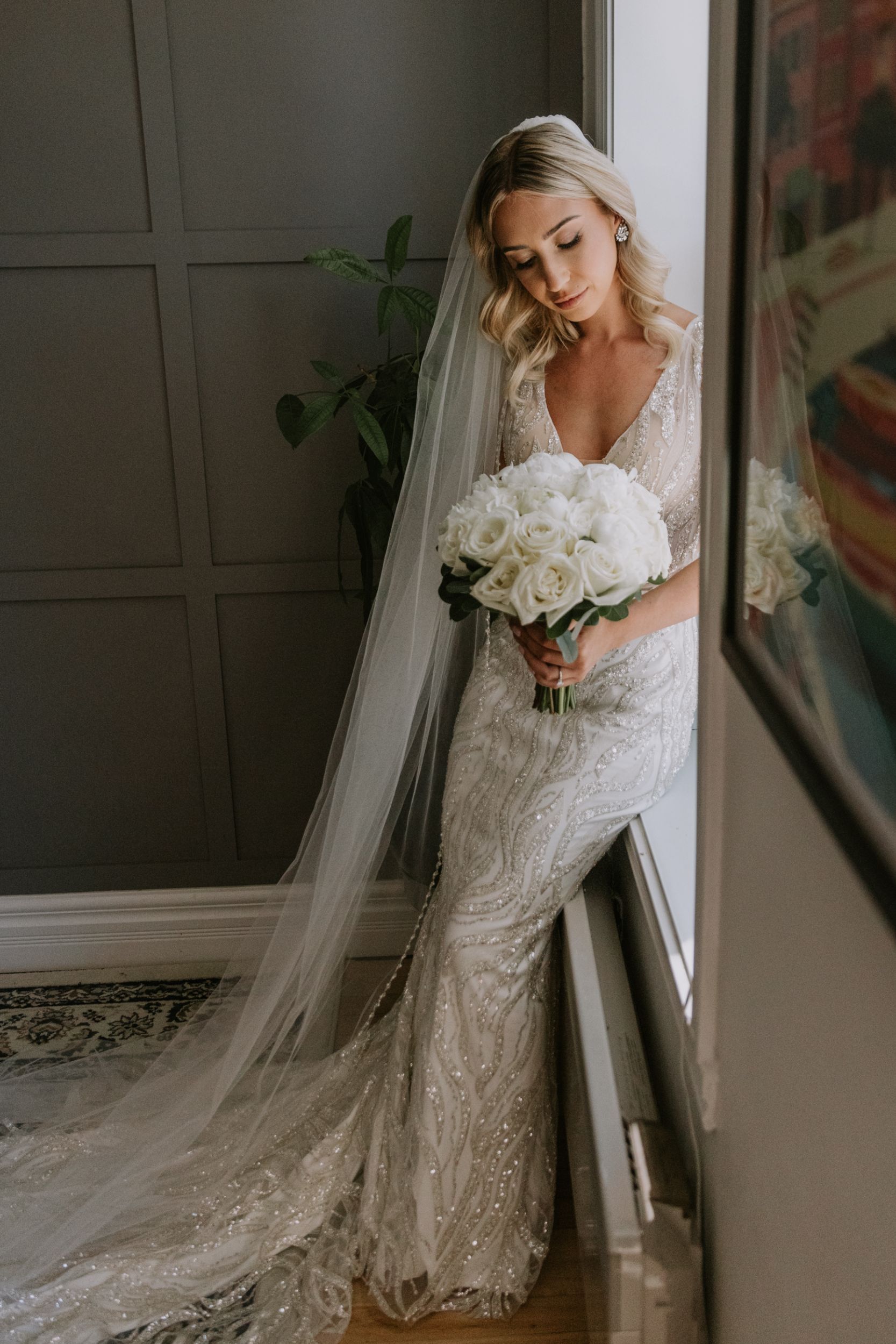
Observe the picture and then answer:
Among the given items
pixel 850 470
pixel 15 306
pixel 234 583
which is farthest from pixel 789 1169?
pixel 15 306

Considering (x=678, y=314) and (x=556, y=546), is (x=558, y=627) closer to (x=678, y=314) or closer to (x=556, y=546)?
(x=556, y=546)

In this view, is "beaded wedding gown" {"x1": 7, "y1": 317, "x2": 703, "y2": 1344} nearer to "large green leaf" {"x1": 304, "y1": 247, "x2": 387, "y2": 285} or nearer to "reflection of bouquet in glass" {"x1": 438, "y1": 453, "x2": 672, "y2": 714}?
"reflection of bouquet in glass" {"x1": 438, "y1": 453, "x2": 672, "y2": 714}

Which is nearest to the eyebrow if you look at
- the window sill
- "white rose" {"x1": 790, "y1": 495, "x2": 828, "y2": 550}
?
the window sill

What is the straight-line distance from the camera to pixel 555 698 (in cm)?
170

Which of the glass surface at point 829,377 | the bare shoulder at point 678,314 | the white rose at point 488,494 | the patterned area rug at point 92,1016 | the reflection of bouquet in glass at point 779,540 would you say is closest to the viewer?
the glass surface at point 829,377

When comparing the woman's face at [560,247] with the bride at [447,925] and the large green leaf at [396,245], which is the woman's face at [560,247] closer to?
the bride at [447,925]

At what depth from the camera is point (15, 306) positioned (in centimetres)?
246

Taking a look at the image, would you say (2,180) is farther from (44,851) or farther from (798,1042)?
(798,1042)

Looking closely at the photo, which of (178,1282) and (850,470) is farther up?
(850,470)

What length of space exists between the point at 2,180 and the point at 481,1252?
2370 mm

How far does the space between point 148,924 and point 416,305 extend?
5.71 feet

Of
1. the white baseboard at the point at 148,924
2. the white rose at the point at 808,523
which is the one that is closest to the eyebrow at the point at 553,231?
the white rose at the point at 808,523

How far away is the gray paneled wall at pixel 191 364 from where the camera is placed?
2314 millimetres

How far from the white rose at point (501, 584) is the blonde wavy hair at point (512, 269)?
60 cm
